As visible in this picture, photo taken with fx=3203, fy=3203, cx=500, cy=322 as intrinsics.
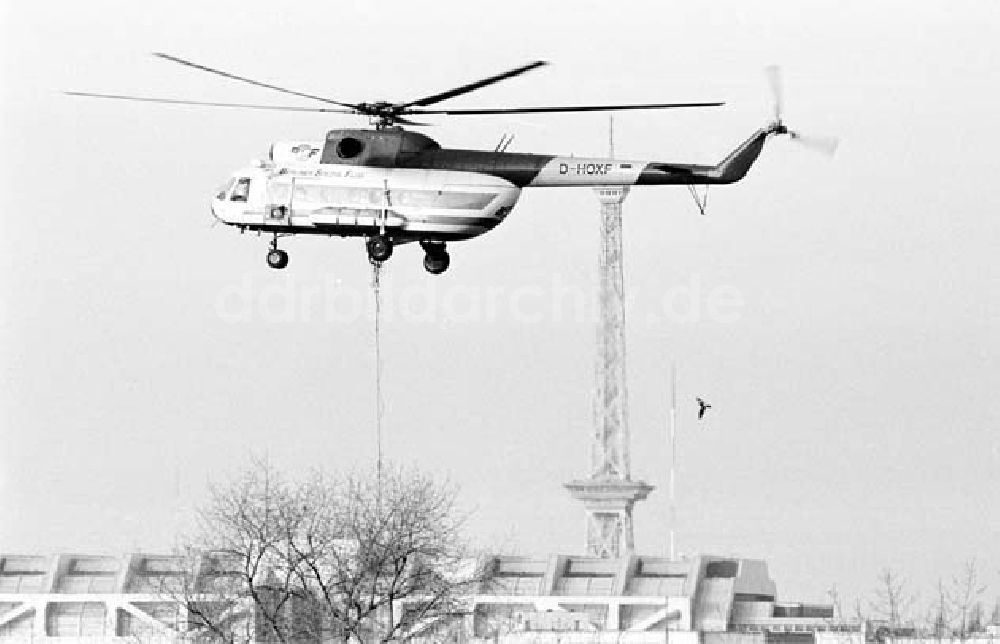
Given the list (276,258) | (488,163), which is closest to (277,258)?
(276,258)

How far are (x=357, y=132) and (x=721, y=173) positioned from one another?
1042cm

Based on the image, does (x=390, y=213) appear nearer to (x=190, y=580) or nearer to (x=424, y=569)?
(x=424, y=569)

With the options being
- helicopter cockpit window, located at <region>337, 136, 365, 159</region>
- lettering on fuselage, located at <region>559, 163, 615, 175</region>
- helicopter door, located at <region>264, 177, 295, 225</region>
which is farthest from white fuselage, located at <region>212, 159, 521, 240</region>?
lettering on fuselage, located at <region>559, 163, 615, 175</region>

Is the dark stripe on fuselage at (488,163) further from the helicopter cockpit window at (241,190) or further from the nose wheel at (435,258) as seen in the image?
the helicopter cockpit window at (241,190)

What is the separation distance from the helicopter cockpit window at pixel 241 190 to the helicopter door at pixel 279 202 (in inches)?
31.2

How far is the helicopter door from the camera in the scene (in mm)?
89062

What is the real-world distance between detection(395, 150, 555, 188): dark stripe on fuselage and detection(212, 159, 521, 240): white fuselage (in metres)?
0.33

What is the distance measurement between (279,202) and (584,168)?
8788 mm

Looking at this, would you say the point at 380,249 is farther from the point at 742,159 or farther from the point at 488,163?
the point at 742,159

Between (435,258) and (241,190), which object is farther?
(241,190)

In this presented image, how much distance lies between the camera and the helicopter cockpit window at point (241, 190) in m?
90.0

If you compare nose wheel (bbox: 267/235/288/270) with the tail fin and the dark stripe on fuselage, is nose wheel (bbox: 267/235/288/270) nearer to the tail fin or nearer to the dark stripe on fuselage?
the dark stripe on fuselage

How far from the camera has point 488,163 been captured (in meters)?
87.4

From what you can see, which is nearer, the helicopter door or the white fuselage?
the white fuselage
